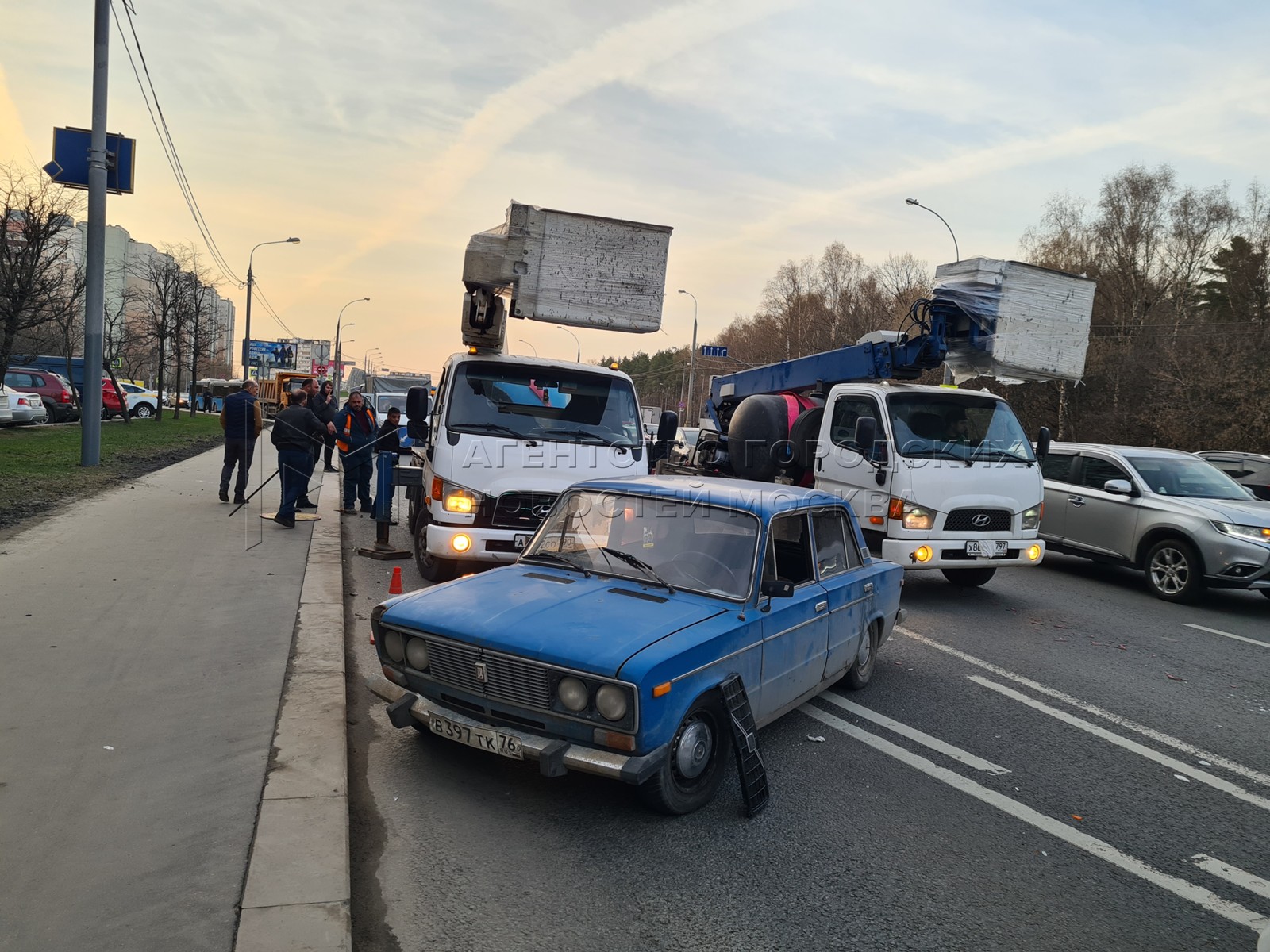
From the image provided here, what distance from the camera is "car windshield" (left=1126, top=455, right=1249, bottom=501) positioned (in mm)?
10609

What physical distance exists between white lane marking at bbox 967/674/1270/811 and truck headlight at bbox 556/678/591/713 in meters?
3.71

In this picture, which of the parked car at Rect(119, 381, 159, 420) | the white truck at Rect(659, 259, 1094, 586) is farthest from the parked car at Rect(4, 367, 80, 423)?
the white truck at Rect(659, 259, 1094, 586)

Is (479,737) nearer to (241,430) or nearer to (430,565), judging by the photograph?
(430,565)

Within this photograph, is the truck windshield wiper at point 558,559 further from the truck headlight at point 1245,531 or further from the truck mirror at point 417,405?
the truck headlight at point 1245,531

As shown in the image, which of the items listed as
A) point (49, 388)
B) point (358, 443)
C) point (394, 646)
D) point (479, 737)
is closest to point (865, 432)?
point (394, 646)

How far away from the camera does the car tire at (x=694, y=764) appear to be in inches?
153

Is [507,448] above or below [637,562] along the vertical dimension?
above

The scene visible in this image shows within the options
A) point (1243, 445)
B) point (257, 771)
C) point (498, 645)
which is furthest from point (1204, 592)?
point (1243, 445)

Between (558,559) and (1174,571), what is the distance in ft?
27.8

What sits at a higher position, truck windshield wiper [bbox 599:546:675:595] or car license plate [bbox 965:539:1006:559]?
truck windshield wiper [bbox 599:546:675:595]

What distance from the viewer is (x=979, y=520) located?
897 centimetres

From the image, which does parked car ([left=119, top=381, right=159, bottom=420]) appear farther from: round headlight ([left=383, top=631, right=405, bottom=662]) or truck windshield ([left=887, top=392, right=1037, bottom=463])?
round headlight ([left=383, top=631, right=405, bottom=662])

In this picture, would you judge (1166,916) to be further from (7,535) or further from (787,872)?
(7,535)

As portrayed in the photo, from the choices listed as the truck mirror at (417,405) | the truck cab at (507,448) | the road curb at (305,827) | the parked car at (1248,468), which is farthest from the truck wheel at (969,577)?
the road curb at (305,827)
